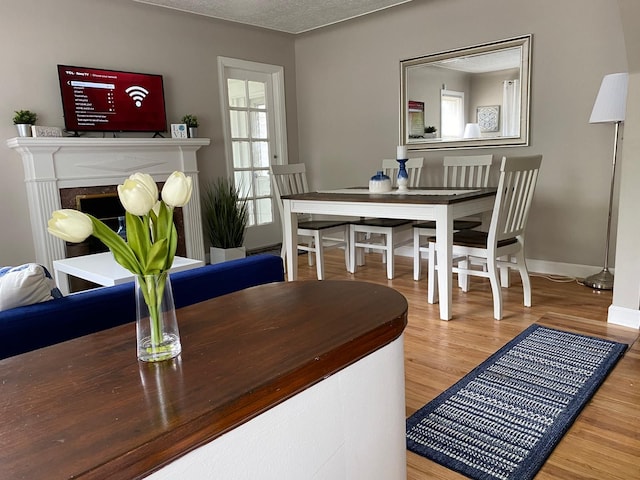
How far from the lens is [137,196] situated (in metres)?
0.80

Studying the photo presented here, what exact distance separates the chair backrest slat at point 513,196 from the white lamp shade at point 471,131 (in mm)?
1298

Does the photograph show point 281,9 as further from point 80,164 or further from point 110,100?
point 80,164

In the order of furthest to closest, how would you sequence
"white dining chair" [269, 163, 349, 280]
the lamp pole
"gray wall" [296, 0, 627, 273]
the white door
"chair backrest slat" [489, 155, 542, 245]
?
1. the white door
2. "white dining chair" [269, 163, 349, 280]
3. "gray wall" [296, 0, 627, 273]
4. the lamp pole
5. "chair backrest slat" [489, 155, 542, 245]

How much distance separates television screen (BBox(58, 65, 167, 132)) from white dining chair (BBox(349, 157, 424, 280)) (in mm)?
2091

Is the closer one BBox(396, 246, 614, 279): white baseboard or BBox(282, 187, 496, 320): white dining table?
BBox(282, 187, 496, 320): white dining table

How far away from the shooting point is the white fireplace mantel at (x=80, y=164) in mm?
3650

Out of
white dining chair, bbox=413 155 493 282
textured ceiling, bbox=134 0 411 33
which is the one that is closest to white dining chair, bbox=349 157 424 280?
white dining chair, bbox=413 155 493 282

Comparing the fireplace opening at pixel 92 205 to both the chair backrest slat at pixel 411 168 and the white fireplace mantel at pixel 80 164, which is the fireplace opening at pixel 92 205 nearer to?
the white fireplace mantel at pixel 80 164

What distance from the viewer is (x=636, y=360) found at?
2.27 metres

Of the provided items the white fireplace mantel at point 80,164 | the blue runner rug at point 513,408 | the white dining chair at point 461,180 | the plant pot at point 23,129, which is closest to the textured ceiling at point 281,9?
the white fireplace mantel at point 80,164

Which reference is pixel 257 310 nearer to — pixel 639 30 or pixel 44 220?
pixel 639 30

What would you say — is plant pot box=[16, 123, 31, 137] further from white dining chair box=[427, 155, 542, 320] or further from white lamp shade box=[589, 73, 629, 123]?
white lamp shade box=[589, 73, 629, 123]

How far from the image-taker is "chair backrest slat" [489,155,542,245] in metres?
2.70

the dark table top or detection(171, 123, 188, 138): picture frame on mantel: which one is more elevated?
detection(171, 123, 188, 138): picture frame on mantel
